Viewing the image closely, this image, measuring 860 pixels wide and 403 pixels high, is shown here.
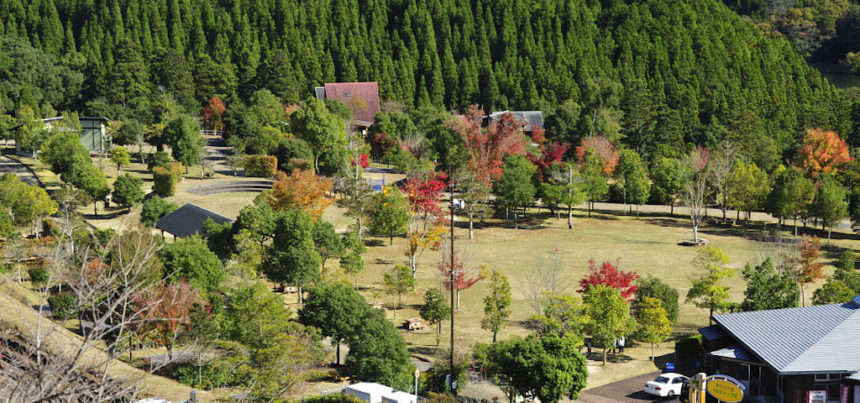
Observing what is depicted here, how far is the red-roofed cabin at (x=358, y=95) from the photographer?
8819 centimetres

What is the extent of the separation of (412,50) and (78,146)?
54481mm

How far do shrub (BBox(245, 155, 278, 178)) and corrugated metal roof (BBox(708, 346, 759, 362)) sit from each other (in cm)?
3850

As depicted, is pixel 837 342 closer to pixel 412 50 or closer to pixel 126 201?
pixel 126 201

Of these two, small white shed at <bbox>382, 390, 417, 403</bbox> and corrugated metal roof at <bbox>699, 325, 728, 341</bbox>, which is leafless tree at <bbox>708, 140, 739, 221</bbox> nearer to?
corrugated metal roof at <bbox>699, 325, 728, 341</bbox>

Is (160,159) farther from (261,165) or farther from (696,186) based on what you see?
(696,186)

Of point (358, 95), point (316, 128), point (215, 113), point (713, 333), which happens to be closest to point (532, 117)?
point (358, 95)

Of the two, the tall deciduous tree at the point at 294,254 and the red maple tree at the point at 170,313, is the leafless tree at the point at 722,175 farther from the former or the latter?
the red maple tree at the point at 170,313

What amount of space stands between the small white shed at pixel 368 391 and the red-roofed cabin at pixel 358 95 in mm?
61632

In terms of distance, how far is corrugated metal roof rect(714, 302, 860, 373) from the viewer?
88.0ft

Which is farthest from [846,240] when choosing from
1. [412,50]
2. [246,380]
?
[412,50]

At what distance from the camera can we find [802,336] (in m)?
28.8

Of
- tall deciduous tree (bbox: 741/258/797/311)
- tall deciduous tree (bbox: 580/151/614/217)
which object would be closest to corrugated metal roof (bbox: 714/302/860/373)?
tall deciduous tree (bbox: 741/258/797/311)

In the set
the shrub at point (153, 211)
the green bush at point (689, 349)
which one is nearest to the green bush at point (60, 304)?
the shrub at point (153, 211)

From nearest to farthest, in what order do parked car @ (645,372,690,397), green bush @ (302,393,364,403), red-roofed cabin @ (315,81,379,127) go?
green bush @ (302,393,364,403)
parked car @ (645,372,690,397)
red-roofed cabin @ (315,81,379,127)
